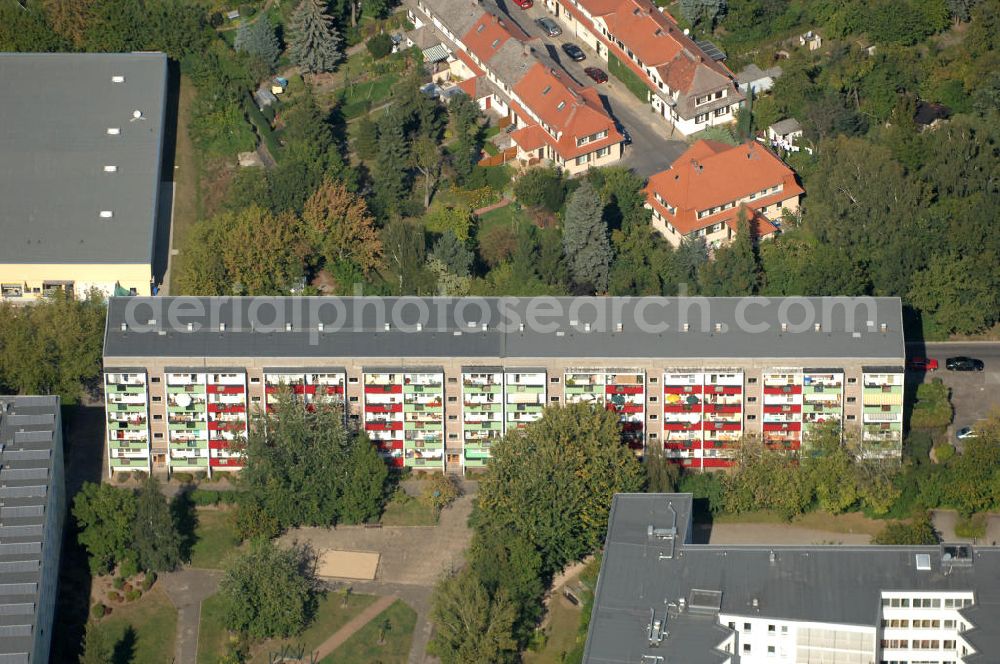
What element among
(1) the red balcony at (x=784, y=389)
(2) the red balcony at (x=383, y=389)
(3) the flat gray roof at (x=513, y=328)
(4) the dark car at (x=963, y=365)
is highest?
(3) the flat gray roof at (x=513, y=328)

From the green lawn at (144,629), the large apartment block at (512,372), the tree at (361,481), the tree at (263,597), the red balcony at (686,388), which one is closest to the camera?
the tree at (263,597)

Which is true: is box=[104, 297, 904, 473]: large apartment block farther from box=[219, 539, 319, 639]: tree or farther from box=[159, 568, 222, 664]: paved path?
box=[219, 539, 319, 639]: tree

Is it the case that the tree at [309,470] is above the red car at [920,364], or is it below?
below

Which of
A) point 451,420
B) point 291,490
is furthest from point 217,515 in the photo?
point 451,420

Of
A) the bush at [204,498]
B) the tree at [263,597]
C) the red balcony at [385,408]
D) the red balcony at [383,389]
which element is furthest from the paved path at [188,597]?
the red balcony at [383,389]

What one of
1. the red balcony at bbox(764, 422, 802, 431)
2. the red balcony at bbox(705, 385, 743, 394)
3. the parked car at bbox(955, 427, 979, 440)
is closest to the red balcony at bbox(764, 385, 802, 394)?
the red balcony at bbox(705, 385, 743, 394)

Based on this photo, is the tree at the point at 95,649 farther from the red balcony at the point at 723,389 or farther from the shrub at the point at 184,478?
the red balcony at the point at 723,389
